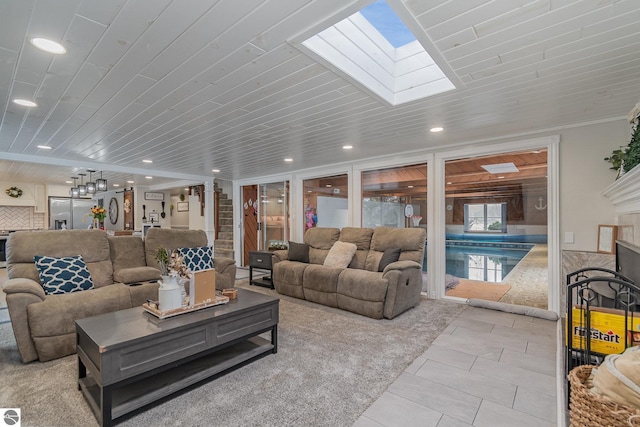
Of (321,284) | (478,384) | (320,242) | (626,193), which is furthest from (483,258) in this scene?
(478,384)

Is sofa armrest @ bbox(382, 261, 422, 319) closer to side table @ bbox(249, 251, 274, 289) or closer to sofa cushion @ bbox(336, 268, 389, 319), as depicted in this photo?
sofa cushion @ bbox(336, 268, 389, 319)

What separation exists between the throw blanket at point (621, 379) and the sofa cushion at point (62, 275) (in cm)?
384

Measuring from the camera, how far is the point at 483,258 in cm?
775

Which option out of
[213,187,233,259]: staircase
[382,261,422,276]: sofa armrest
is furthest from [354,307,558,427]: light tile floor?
[213,187,233,259]: staircase

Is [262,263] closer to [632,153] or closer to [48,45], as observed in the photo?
[48,45]

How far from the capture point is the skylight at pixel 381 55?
191 centimetres

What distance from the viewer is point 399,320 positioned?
344 centimetres

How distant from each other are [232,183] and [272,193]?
1.50 m

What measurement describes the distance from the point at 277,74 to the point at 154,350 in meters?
1.99

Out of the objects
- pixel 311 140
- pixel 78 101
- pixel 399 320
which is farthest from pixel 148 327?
pixel 311 140

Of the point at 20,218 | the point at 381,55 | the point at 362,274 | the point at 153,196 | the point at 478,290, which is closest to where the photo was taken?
the point at 381,55

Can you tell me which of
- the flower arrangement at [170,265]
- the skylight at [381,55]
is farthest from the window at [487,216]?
the flower arrangement at [170,265]

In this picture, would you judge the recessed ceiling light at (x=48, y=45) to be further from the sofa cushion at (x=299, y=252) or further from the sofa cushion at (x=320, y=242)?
the sofa cushion at (x=320, y=242)

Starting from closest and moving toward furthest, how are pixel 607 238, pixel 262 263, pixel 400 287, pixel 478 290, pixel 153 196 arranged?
pixel 607 238, pixel 400 287, pixel 478 290, pixel 262 263, pixel 153 196
